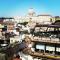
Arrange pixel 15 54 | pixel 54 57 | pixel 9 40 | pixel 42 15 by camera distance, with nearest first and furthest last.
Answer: pixel 54 57, pixel 15 54, pixel 9 40, pixel 42 15

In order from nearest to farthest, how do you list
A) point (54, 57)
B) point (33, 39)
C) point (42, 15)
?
point (54, 57) < point (33, 39) < point (42, 15)

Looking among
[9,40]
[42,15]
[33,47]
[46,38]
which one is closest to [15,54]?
→ [33,47]

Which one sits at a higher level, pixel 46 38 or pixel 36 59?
pixel 46 38

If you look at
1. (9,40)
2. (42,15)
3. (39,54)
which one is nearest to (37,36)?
(39,54)

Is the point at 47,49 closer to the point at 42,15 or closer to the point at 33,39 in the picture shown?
the point at 33,39

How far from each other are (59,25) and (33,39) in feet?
8.21

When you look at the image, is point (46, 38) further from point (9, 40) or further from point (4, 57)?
point (9, 40)

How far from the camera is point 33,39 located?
63.8 ft

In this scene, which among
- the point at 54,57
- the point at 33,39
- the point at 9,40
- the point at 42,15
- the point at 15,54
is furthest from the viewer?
the point at 42,15

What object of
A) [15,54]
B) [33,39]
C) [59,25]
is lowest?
[15,54]

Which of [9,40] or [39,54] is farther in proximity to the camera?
[9,40]

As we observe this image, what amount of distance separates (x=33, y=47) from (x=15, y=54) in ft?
12.5

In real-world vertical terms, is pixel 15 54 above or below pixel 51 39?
below

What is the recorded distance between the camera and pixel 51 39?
18500 mm
